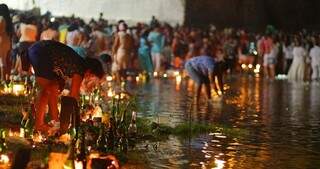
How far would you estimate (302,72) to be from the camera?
3269 centimetres

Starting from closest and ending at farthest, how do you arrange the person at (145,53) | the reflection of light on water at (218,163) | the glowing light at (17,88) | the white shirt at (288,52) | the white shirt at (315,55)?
the reflection of light on water at (218,163) → the glowing light at (17,88) → the person at (145,53) → the white shirt at (315,55) → the white shirt at (288,52)

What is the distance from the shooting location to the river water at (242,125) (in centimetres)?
987

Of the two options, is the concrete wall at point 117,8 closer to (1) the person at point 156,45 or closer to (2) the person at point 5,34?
(1) the person at point 156,45

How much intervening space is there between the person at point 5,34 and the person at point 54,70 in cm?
Answer: 592

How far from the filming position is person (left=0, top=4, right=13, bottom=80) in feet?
53.9

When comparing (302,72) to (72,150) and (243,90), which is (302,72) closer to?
(243,90)

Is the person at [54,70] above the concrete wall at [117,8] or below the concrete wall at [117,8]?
below

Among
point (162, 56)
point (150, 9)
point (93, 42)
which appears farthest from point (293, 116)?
point (150, 9)

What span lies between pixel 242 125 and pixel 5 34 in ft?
19.1

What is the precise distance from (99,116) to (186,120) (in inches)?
123

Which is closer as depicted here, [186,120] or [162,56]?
[186,120]

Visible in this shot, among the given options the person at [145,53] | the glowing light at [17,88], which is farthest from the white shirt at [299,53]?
the glowing light at [17,88]

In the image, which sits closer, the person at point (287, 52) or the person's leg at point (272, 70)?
the person's leg at point (272, 70)

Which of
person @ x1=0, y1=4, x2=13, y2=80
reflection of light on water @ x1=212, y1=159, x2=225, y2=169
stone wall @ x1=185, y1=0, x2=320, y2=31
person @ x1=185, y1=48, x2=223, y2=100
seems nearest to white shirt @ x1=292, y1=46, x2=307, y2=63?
stone wall @ x1=185, y1=0, x2=320, y2=31
